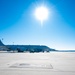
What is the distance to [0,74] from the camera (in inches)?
308

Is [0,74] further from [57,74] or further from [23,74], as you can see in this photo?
[57,74]

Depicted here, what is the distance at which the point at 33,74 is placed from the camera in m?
7.97

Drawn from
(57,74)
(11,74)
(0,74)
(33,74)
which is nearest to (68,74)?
(57,74)

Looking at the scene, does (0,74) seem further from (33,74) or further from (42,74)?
(42,74)

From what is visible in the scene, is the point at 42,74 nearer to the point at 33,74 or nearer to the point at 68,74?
the point at 33,74

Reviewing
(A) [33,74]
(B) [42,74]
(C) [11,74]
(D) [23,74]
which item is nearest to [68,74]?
(B) [42,74]

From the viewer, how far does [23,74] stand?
784 centimetres

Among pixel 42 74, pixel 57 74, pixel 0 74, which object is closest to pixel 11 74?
pixel 0 74

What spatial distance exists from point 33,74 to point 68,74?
78.5 inches

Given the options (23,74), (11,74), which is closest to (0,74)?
(11,74)

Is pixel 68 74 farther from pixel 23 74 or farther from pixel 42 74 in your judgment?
pixel 23 74

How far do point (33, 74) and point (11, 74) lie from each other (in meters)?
1.24

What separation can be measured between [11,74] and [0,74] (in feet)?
1.99

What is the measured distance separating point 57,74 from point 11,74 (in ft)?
8.58
